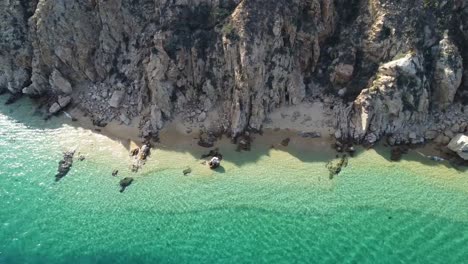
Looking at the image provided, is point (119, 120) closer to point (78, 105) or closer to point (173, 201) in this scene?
point (78, 105)

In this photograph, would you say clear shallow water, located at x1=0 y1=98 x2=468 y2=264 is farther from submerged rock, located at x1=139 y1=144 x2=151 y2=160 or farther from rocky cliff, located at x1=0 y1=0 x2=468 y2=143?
rocky cliff, located at x1=0 y1=0 x2=468 y2=143

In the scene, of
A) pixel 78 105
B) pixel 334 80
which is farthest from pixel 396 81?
pixel 78 105

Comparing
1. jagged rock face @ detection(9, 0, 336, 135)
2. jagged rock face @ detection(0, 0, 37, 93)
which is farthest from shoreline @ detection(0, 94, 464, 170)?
jagged rock face @ detection(0, 0, 37, 93)

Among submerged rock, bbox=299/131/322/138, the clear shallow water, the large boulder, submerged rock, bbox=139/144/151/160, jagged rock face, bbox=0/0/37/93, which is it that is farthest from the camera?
jagged rock face, bbox=0/0/37/93

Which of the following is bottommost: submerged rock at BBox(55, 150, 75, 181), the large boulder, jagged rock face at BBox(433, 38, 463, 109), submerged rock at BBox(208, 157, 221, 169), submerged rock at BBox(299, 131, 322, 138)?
submerged rock at BBox(55, 150, 75, 181)

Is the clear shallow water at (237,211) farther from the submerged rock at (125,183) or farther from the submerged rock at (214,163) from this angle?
the submerged rock at (214,163)

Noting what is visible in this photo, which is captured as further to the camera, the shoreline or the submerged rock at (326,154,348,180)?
the shoreline

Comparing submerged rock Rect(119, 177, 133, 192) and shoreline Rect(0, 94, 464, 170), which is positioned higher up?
shoreline Rect(0, 94, 464, 170)

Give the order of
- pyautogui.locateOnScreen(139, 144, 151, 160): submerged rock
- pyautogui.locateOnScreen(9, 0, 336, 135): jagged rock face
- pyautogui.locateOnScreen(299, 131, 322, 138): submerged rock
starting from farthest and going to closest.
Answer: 1. pyautogui.locateOnScreen(9, 0, 336, 135): jagged rock face
2. pyautogui.locateOnScreen(139, 144, 151, 160): submerged rock
3. pyautogui.locateOnScreen(299, 131, 322, 138): submerged rock
